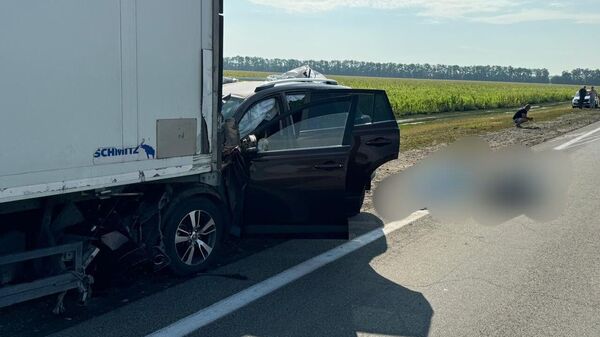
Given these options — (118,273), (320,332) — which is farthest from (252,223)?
(320,332)

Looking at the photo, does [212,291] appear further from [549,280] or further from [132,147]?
[549,280]

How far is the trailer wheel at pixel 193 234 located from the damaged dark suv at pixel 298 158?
339 millimetres

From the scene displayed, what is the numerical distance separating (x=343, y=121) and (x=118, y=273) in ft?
9.38

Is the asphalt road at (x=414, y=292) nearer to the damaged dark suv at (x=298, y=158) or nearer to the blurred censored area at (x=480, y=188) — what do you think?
the damaged dark suv at (x=298, y=158)

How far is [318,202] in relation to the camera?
6.07 m

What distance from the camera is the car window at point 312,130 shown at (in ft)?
19.8

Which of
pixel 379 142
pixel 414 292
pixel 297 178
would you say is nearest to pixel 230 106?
pixel 297 178

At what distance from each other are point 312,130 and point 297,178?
0.59 metres

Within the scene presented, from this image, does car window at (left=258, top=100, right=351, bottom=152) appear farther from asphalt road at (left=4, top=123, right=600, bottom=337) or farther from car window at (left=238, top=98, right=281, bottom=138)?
asphalt road at (left=4, top=123, right=600, bottom=337)

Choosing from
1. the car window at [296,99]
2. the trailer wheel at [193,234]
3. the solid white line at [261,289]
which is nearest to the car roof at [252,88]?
the car window at [296,99]

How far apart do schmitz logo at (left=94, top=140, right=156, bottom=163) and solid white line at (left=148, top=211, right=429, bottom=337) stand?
4.37 ft

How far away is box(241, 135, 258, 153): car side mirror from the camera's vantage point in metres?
5.84

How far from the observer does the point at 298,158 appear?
6000 millimetres

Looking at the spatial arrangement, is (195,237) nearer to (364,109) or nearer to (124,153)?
(124,153)
